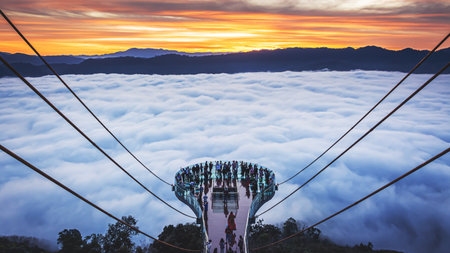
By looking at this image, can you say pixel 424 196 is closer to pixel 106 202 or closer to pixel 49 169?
pixel 106 202

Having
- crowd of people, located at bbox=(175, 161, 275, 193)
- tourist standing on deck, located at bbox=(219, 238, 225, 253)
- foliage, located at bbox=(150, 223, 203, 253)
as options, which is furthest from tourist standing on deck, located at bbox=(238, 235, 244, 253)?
foliage, located at bbox=(150, 223, 203, 253)

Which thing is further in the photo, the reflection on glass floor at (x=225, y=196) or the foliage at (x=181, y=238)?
the foliage at (x=181, y=238)

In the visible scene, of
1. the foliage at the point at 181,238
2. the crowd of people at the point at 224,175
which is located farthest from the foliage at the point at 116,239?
the crowd of people at the point at 224,175

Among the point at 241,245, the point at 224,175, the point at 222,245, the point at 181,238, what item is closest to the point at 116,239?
the point at 181,238

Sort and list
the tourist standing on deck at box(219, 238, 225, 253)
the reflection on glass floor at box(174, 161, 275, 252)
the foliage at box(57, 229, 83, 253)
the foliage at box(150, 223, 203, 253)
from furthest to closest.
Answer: the foliage at box(57, 229, 83, 253) < the foliage at box(150, 223, 203, 253) < the reflection on glass floor at box(174, 161, 275, 252) < the tourist standing on deck at box(219, 238, 225, 253)

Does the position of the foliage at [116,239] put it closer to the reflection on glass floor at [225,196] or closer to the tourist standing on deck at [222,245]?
the reflection on glass floor at [225,196]

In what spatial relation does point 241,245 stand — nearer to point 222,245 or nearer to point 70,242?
point 222,245

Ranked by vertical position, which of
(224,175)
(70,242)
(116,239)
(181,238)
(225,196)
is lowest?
(225,196)

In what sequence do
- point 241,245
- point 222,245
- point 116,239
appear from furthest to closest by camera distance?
point 116,239
point 241,245
point 222,245

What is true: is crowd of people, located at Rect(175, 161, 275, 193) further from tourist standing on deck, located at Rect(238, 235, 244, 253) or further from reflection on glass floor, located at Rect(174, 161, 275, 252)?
tourist standing on deck, located at Rect(238, 235, 244, 253)
